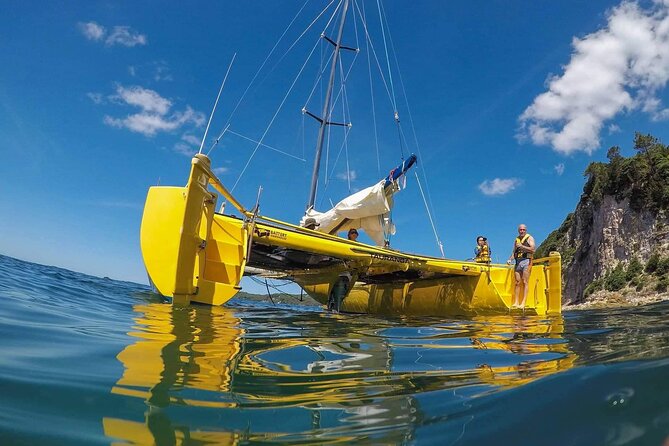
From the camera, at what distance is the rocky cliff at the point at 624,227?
1051 inches

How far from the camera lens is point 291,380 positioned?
2439mm

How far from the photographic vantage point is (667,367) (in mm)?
1747

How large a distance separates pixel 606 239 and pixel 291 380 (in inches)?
1412

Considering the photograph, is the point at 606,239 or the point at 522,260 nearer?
the point at 522,260

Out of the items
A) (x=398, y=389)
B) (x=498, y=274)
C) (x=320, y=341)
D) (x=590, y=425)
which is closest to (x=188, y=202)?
(x=320, y=341)

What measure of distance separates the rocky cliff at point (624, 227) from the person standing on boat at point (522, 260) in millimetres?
19008

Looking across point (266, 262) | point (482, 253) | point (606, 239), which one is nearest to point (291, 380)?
point (266, 262)

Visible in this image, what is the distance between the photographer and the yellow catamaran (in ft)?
22.5

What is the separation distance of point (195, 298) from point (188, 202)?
5.30ft

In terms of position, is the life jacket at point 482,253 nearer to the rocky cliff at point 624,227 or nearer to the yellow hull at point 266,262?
the yellow hull at point 266,262

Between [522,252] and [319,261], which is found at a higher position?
[522,252]

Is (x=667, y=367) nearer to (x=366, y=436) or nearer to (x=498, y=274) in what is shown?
(x=366, y=436)

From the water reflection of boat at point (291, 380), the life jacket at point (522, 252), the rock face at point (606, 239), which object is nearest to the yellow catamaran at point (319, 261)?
the life jacket at point (522, 252)

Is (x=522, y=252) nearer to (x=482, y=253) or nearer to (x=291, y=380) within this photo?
(x=482, y=253)
